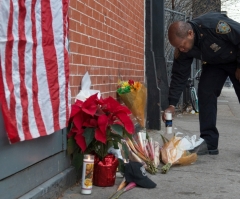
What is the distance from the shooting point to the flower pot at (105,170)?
3.99m

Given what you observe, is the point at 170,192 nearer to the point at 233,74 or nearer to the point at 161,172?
the point at 161,172

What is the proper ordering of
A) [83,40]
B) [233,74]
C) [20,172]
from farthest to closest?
[233,74]
[83,40]
[20,172]

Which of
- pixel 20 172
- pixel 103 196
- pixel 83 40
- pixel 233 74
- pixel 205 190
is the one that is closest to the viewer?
pixel 20 172

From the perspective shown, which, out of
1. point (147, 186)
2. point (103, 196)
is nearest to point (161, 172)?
point (147, 186)

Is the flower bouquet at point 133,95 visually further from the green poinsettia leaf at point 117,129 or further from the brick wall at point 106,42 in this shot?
the green poinsettia leaf at point 117,129

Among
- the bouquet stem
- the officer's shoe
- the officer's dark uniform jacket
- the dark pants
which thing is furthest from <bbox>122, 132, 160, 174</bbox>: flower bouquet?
the officer's dark uniform jacket

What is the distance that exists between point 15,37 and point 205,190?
2.17 meters

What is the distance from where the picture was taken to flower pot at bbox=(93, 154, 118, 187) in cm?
399

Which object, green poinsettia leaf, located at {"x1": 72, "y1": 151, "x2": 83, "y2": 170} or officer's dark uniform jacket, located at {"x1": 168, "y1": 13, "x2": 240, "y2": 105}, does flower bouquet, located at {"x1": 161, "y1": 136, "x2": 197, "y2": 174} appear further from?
green poinsettia leaf, located at {"x1": 72, "y1": 151, "x2": 83, "y2": 170}

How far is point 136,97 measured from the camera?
5.73 metres

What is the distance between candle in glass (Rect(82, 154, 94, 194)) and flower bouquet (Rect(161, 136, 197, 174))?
4.37 feet

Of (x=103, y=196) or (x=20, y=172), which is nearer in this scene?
(x=20, y=172)

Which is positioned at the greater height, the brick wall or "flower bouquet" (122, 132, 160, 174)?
the brick wall

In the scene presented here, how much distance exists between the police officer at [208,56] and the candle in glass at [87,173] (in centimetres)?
189
